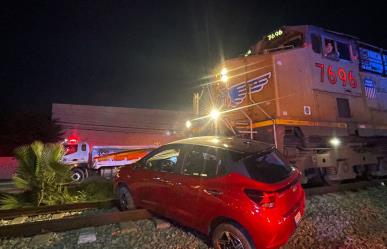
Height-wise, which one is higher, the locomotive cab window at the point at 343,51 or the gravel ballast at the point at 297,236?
the locomotive cab window at the point at 343,51

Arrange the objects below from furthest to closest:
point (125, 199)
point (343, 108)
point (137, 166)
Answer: point (343, 108) → point (125, 199) → point (137, 166)

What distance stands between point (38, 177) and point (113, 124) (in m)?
24.8

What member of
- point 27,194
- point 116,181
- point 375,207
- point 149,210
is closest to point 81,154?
point 27,194

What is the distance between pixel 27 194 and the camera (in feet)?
22.5

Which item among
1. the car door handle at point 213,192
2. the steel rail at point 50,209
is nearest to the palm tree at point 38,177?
the steel rail at point 50,209

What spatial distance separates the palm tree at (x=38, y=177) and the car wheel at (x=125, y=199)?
220cm

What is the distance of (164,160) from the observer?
493 centimetres

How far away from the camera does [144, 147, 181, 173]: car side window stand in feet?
15.4

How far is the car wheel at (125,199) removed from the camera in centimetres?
550

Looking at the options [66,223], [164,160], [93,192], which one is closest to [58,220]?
[66,223]

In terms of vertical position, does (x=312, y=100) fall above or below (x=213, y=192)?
above

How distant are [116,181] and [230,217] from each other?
3284mm

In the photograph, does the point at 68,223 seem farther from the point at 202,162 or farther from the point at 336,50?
the point at 336,50

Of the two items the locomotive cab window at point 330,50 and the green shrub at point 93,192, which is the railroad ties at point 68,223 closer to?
the green shrub at point 93,192
